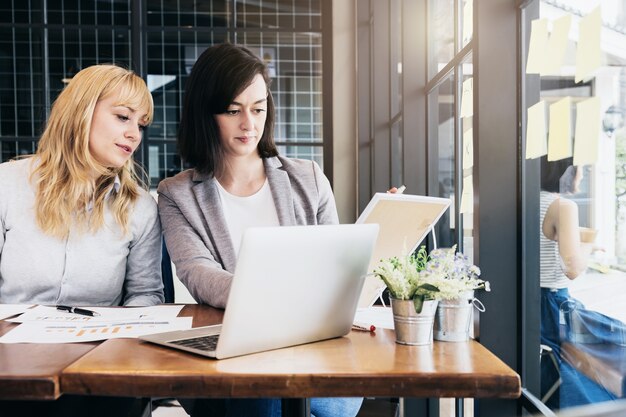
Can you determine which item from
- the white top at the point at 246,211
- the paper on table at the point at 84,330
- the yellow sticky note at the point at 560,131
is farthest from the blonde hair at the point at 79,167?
the yellow sticky note at the point at 560,131

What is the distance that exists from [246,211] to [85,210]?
0.46 metres

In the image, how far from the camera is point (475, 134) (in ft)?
4.76

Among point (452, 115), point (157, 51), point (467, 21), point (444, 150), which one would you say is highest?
point (157, 51)

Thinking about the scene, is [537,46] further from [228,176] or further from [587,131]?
[228,176]

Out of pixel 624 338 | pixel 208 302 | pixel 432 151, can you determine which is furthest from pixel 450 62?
pixel 624 338

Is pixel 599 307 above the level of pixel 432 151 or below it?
below

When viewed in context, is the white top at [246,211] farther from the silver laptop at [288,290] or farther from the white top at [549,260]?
the white top at [549,260]

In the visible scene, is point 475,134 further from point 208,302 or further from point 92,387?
point 92,387

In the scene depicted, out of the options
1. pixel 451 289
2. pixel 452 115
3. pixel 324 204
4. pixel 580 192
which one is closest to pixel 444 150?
pixel 452 115

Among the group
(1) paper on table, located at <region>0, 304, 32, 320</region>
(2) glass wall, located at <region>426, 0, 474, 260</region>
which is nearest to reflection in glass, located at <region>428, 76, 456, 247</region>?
(2) glass wall, located at <region>426, 0, 474, 260</region>

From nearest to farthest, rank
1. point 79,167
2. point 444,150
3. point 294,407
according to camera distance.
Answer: point 294,407, point 79,167, point 444,150

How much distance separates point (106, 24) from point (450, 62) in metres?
3.41

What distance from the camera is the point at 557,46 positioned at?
1239mm

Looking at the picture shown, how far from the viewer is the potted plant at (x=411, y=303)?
110 centimetres
